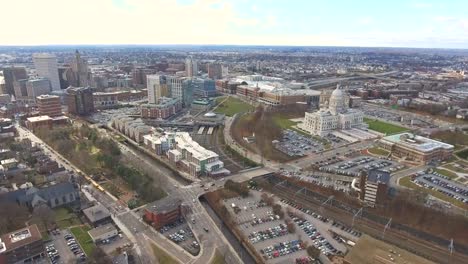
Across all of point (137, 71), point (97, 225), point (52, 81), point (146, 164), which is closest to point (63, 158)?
point (146, 164)

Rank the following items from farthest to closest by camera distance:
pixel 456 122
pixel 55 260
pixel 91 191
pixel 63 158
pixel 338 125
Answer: pixel 456 122
pixel 338 125
pixel 63 158
pixel 91 191
pixel 55 260

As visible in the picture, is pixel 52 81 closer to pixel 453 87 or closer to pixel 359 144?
pixel 359 144

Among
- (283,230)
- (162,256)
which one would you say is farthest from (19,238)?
(283,230)

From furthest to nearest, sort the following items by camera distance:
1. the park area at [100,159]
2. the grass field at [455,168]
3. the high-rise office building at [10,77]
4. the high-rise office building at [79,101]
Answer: the high-rise office building at [10,77]
the high-rise office building at [79,101]
the grass field at [455,168]
the park area at [100,159]

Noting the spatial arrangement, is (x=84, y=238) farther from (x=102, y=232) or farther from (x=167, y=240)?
(x=167, y=240)

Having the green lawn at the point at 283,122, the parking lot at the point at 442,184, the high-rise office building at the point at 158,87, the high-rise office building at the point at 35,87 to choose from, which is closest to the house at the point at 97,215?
the parking lot at the point at 442,184

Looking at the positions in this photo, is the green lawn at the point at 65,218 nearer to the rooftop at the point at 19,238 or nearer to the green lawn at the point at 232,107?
the rooftop at the point at 19,238

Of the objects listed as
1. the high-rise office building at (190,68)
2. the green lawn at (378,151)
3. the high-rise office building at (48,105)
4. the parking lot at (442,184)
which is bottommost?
the parking lot at (442,184)
